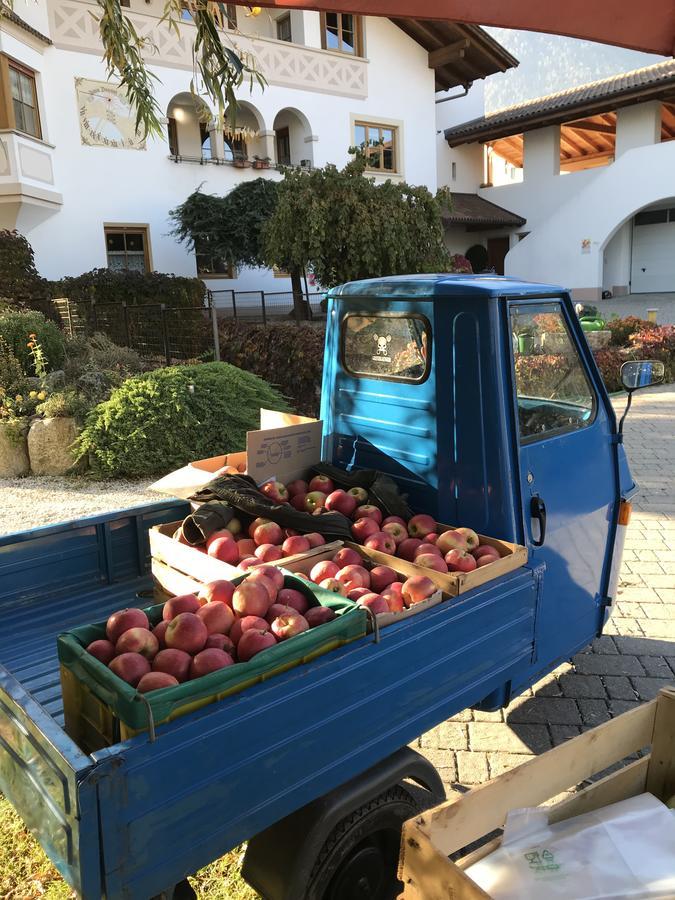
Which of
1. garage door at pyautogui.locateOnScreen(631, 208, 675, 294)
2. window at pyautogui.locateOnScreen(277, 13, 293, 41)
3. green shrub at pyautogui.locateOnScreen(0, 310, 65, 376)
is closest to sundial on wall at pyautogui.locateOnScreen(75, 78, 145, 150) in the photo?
window at pyautogui.locateOnScreen(277, 13, 293, 41)

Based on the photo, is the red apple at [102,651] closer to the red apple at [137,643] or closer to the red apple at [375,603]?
the red apple at [137,643]

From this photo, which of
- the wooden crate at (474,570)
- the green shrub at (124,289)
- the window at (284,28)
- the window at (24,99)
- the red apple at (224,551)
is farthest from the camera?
the window at (284,28)

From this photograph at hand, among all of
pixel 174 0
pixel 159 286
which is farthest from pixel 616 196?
pixel 174 0

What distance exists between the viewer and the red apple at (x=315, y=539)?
2889 millimetres

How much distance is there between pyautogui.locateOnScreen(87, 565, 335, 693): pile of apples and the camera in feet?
6.38

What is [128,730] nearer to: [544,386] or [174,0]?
[544,386]

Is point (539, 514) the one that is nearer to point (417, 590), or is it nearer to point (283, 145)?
point (417, 590)

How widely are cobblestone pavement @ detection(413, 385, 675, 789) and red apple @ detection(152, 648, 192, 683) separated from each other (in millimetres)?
1840

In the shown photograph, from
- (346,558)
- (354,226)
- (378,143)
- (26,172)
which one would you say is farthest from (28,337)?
(378,143)

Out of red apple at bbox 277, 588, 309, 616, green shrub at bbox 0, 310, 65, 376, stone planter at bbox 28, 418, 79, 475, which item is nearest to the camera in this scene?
red apple at bbox 277, 588, 309, 616

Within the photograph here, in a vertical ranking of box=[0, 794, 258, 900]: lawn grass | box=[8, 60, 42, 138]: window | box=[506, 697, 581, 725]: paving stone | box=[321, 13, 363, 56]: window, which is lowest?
box=[506, 697, 581, 725]: paving stone

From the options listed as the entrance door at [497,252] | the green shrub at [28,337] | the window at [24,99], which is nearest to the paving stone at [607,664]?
the green shrub at [28,337]

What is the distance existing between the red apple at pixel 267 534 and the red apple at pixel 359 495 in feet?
1.47

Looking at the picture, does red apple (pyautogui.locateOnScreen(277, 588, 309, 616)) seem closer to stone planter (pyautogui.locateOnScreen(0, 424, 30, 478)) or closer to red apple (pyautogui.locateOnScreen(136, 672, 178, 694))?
red apple (pyautogui.locateOnScreen(136, 672, 178, 694))
